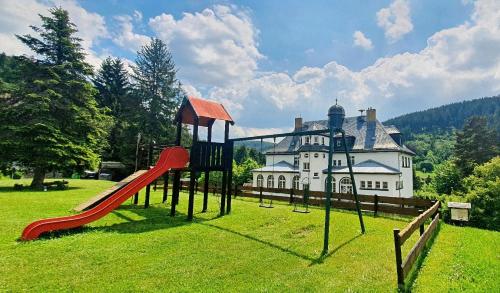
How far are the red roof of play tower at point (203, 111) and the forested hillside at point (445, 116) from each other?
131491mm

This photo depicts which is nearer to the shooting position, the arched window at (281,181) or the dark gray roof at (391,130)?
the dark gray roof at (391,130)

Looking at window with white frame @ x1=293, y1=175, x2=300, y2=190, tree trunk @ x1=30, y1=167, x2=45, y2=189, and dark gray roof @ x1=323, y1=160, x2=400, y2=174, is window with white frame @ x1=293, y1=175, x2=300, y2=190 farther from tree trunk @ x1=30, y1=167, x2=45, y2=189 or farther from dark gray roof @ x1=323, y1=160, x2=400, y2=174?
tree trunk @ x1=30, y1=167, x2=45, y2=189

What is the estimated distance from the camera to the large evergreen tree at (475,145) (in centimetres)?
4125

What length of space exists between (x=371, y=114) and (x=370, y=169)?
951 centimetres

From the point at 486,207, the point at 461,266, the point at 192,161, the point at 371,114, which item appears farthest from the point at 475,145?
the point at 192,161

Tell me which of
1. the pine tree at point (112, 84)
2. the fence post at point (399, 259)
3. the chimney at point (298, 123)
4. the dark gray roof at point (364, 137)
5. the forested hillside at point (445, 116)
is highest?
the forested hillside at point (445, 116)

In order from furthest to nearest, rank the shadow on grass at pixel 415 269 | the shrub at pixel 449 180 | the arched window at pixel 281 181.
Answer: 1. the shrub at pixel 449 180
2. the arched window at pixel 281 181
3. the shadow on grass at pixel 415 269

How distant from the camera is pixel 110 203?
9070 mm

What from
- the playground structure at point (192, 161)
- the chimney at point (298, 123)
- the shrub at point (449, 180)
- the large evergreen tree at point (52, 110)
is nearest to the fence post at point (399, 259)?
the playground structure at point (192, 161)

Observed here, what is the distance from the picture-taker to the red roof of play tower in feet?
38.3

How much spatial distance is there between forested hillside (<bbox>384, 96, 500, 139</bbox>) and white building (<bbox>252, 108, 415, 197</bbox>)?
334 feet

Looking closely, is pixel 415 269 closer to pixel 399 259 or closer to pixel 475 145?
pixel 399 259

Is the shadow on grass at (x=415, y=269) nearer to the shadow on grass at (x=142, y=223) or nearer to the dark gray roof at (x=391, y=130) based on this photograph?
the shadow on grass at (x=142, y=223)

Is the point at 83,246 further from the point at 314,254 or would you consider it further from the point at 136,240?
the point at 314,254
